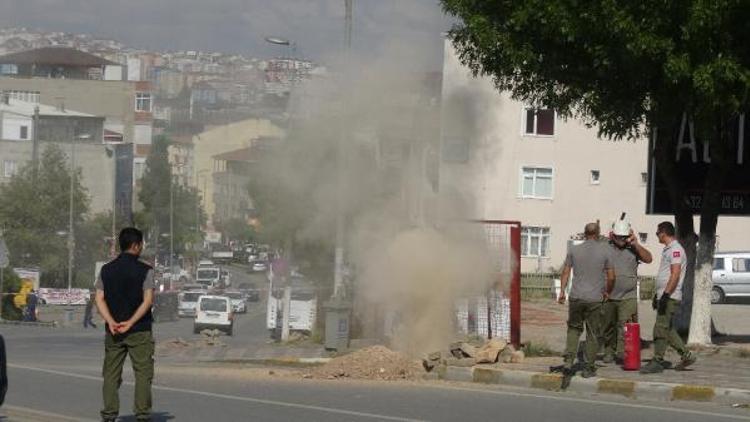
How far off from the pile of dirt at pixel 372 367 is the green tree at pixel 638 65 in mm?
4437

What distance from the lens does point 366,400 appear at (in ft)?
48.9

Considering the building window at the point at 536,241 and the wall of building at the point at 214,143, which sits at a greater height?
the wall of building at the point at 214,143

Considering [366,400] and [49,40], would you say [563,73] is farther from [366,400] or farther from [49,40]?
[49,40]

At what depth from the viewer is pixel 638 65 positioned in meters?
17.8

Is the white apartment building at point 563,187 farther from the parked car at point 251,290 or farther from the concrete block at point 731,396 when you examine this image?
the concrete block at point 731,396

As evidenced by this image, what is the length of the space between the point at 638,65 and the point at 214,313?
114 ft

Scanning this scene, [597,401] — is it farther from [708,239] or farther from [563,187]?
[563,187]

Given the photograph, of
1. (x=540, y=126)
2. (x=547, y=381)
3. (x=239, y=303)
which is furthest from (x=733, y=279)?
(x=547, y=381)

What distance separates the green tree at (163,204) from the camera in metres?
83.9

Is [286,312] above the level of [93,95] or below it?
below

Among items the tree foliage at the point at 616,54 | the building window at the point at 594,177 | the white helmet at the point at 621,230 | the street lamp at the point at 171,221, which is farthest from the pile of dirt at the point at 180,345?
the street lamp at the point at 171,221

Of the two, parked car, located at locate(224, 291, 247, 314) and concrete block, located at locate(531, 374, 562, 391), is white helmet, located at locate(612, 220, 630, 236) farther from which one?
parked car, located at locate(224, 291, 247, 314)

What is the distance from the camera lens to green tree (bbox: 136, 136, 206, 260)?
83.9 meters

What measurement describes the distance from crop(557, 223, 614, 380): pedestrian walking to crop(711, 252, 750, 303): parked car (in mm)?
32905
